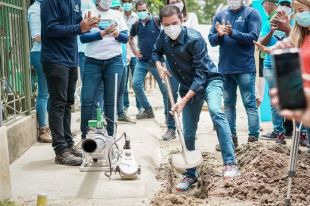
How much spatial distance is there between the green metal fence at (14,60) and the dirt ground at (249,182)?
1999 millimetres

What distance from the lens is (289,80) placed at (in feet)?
6.91

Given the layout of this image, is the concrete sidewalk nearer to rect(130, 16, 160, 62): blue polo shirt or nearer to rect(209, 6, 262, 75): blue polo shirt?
rect(209, 6, 262, 75): blue polo shirt

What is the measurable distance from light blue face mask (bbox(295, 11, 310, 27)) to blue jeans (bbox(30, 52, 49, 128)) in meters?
3.68

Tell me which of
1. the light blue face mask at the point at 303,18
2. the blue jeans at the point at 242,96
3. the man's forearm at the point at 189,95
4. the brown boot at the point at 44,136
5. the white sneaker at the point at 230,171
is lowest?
the brown boot at the point at 44,136

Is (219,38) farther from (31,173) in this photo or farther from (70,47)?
(31,173)

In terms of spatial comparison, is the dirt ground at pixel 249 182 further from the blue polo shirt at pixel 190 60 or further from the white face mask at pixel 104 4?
the white face mask at pixel 104 4

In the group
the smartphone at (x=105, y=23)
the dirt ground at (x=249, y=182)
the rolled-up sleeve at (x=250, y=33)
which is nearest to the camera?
the dirt ground at (x=249, y=182)

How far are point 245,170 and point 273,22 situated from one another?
1.51 m

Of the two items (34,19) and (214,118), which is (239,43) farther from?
(34,19)

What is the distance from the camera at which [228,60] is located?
277 inches

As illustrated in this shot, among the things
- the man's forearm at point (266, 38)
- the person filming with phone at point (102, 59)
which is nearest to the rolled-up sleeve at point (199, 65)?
the person filming with phone at point (102, 59)

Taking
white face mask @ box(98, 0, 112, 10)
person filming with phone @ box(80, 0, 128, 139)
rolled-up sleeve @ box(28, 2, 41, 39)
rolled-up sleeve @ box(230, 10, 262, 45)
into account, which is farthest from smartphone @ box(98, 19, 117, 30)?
rolled-up sleeve @ box(230, 10, 262, 45)

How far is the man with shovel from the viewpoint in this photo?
5.50 m

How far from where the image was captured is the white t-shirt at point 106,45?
6.43m
